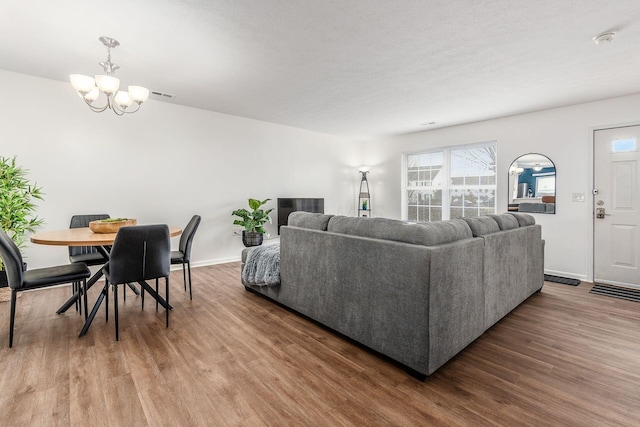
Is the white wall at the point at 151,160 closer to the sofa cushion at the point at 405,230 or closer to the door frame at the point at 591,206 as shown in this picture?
the sofa cushion at the point at 405,230

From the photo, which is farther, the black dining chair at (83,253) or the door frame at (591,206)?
the door frame at (591,206)

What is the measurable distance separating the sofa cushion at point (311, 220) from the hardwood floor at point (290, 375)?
2.90 ft

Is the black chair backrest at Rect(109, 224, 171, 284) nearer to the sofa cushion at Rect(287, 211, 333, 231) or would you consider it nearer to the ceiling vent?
the sofa cushion at Rect(287, 211, 333, 231)

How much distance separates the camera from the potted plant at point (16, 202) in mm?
3215

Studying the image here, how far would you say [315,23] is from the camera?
2322 mm

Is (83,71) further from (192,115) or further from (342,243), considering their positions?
(342,243)

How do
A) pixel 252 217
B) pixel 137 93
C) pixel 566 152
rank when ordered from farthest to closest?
pixel 252 217 → pixel 566 152 → pixel 137 93

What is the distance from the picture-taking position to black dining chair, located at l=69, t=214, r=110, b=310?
10.5ft

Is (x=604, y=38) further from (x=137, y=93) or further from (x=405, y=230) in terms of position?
(x=137, y=93)

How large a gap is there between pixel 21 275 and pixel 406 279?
9.36 ft

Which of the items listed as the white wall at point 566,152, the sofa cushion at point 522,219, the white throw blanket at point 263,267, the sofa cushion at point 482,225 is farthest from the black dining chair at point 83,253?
the white wall at point 566,152

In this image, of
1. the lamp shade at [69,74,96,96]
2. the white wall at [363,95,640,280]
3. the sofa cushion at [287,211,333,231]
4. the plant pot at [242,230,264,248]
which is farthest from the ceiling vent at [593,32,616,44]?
the plant pot at [242,230,264,248]

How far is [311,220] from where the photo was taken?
2807 mm

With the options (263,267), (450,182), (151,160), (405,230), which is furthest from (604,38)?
(151,160)
